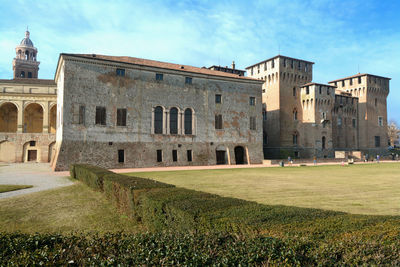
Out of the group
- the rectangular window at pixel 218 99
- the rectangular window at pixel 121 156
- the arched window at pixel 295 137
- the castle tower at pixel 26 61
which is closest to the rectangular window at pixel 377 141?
the arched window at pixel 295 137

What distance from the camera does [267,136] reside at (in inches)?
2156

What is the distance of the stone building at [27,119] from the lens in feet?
147

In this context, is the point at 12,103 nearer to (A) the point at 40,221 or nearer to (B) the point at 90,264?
(A) the point at 40,221

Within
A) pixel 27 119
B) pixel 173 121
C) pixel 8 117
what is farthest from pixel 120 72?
pixel 8 117

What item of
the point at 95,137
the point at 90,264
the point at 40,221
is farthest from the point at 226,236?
the point at 95,137

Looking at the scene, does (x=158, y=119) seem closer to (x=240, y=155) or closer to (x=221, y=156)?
(x=221, y=156)

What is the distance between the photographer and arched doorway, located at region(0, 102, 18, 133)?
49094mm

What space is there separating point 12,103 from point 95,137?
26481 mm

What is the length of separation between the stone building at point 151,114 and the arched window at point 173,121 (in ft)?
0.43

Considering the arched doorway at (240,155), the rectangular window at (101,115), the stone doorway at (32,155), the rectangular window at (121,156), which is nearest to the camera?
the rectangular window at (101,115)

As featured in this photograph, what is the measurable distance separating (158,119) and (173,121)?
2085mm

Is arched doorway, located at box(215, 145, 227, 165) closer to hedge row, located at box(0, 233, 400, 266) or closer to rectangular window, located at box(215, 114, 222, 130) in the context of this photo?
rectangular window, located at box(215, 114, 222, 130)

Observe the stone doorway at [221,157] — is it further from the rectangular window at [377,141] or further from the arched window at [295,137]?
the rectangular window at [377,141]

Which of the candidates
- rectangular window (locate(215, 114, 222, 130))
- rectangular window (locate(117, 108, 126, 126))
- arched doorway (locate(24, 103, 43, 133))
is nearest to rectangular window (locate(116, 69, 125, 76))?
rectangular window (locate(117, 108, 126, 126))
